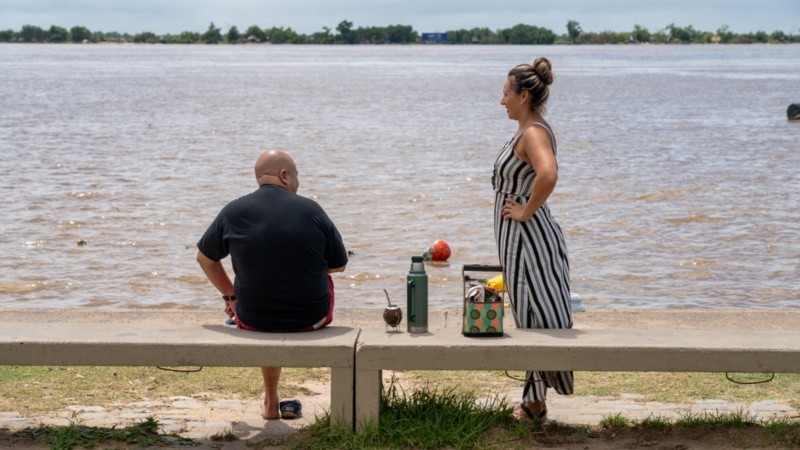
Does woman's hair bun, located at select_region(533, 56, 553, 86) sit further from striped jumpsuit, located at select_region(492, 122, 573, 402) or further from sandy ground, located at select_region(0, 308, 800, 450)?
sandy ground, located at select_region(0, 308, 800, 450)

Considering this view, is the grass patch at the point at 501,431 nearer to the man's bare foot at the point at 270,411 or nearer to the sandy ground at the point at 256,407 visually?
the sandy ground at the point at 256,407

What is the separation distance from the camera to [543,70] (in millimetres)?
6047

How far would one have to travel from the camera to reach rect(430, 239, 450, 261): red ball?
13.4 meters

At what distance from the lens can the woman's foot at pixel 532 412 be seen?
20.2 feet

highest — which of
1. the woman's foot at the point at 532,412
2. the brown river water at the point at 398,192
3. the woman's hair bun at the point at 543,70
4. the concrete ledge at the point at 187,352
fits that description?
the woman's hair bun at the point at 543,70

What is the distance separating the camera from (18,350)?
5781 mm

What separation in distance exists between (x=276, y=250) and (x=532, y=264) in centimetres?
120

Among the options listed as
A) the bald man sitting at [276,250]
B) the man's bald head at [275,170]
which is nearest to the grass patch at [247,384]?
the bald man sitting at [276,250]

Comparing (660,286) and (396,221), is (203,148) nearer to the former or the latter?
(396,221)

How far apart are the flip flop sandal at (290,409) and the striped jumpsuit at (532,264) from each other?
1.12m

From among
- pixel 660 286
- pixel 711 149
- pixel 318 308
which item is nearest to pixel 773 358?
pixel 318 308

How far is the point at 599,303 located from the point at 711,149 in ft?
60.6

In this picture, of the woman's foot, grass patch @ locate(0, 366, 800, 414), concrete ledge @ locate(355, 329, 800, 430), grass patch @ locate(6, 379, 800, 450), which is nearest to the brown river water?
grass patch @ locate(0, 366, 800, 414)

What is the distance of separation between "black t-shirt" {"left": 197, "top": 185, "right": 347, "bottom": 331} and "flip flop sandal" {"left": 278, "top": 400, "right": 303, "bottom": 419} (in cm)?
54
